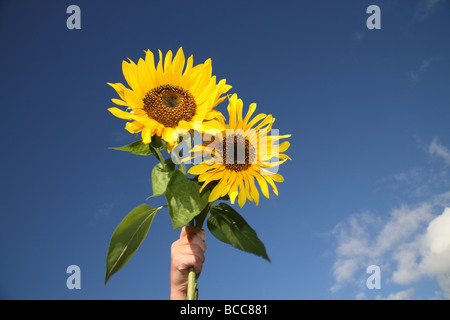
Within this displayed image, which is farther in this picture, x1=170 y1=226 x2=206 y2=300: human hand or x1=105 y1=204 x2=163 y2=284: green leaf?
x1=170 y1=226 x2=206 y2=300: human hand

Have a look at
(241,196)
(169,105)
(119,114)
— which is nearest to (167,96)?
(169,105)

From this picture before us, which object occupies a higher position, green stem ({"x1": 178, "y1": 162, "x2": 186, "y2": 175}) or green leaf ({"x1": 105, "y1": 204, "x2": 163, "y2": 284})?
green stem ({"x1": 178, "y1": 162, "x2": 186, "y2": 175})

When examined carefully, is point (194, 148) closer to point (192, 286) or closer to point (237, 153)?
point (237, 153)

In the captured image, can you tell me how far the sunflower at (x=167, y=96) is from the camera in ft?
4.35

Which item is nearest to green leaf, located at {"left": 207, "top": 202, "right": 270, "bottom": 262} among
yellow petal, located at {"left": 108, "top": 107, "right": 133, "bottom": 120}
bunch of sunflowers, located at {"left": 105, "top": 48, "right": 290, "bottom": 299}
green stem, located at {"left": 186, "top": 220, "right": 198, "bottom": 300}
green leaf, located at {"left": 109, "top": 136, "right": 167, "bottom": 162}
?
bunch of sunflowers, located at {"left": 105, "top": 48, "right": 290, "bottom": 299}

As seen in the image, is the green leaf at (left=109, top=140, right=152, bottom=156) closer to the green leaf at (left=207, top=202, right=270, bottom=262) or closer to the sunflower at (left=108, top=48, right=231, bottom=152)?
the sunflower at (left=108, top=48, right=231, bottom=152)

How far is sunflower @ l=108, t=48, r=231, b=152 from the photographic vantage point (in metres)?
1.33

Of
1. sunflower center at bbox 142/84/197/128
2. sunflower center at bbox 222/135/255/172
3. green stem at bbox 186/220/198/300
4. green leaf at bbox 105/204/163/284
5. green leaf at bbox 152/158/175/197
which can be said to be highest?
sunflower center at bbox 142/84/197/128

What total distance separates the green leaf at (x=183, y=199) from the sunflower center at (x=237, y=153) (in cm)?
14

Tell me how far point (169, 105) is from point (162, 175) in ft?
0.83
